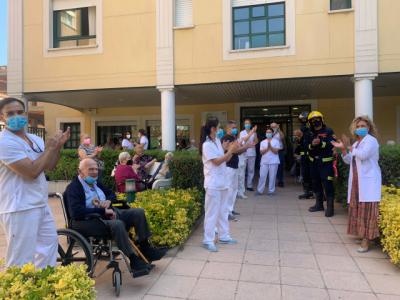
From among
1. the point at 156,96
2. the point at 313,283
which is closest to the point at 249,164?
the point at 156,96

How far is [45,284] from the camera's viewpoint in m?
1.89

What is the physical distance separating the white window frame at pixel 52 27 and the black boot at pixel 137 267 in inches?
347

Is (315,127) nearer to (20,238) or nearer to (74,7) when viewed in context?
(20,238)

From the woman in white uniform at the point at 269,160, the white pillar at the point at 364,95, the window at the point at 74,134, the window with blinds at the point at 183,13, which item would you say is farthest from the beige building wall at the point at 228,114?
the woman in white uniform at the point at 269,160

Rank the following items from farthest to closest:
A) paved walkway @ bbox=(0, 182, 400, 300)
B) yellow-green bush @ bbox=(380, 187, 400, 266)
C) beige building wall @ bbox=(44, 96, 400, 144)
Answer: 1. beige building wall @ bbox=(44, 96, 400, 144)
2. yellow-green bush @ bbox=(380, 187, 400, 266)
3. paved walkway @ bbox=(0, 182, 400, 300)

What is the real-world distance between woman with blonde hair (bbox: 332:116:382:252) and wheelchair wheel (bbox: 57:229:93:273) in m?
3.61

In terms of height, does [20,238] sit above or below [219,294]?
above

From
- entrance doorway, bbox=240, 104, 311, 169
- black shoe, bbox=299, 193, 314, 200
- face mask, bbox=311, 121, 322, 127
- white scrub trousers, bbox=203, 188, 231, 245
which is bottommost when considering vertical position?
black shoe, bbox=299, 193, 314, 200

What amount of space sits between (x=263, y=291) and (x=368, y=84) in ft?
24.7

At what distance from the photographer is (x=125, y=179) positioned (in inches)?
241

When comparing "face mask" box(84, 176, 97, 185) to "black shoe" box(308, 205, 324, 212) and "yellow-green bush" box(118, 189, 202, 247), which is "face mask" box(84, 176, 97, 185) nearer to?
"yellow-green bush" box(118, 189, 202, 247)

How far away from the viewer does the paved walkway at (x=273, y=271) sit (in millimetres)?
3400

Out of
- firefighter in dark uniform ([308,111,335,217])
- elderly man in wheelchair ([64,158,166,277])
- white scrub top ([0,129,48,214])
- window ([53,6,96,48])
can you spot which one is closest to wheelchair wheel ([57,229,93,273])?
elderly man in wheelchair ([64,158,166,277])

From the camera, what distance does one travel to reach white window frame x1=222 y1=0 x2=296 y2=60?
9.34 metres
